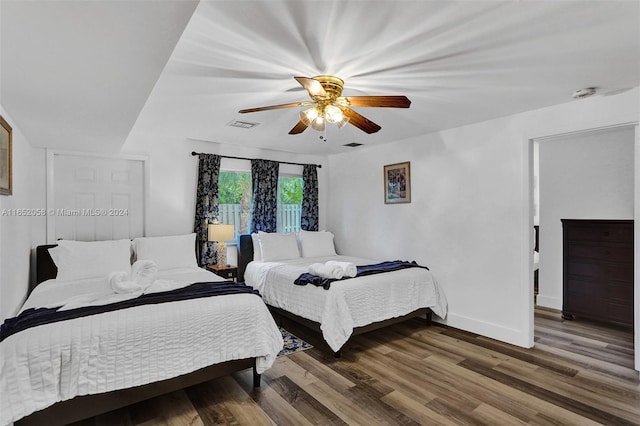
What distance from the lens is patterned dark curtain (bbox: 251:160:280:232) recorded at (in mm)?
5070

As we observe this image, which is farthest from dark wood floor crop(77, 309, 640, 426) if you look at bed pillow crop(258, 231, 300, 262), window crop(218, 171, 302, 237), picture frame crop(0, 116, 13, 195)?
window crop(218, 171, 302, 237)

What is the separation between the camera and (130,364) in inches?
83.0

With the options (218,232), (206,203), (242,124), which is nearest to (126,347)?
(218,232)

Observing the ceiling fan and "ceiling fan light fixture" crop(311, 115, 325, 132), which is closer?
the ceiling fan

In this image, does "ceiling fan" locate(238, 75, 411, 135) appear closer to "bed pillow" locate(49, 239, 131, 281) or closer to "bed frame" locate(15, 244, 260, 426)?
"bed frame" locate(15, 244, 260, 426)

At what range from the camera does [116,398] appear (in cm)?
209

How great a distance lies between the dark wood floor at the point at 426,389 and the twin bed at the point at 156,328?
0.78ft

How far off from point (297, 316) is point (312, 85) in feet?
7.81

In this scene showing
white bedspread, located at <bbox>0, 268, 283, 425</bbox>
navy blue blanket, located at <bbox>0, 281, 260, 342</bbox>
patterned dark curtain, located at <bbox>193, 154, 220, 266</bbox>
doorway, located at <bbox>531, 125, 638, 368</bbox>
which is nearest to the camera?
white bedspread, located at <bbox>0, 268, 283, 425</bbox>

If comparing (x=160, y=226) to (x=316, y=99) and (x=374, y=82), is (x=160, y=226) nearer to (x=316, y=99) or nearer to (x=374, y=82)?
(x=316, y=99)

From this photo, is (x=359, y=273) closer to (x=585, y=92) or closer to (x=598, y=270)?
(x=585, y=92)

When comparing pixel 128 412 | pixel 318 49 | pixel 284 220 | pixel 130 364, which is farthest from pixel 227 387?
pixel 284 220

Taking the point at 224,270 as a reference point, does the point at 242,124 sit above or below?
above

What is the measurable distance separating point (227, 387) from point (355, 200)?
11.2ft
